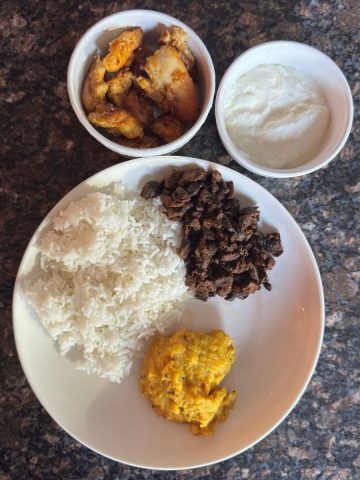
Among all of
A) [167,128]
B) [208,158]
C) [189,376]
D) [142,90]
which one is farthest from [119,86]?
[189,376]

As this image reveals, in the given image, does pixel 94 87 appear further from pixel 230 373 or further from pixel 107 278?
pixel 230 373

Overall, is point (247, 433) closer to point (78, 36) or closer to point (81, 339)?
point (81, 339)

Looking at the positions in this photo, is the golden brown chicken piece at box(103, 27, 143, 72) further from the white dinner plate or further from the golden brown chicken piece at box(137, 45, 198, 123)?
the white dinner plate

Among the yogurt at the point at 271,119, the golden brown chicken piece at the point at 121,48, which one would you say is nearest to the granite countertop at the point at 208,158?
the yogurt at the point at 271,119

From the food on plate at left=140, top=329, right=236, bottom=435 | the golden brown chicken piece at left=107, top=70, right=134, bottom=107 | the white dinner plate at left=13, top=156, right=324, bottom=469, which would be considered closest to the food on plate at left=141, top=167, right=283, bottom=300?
the white dinner plate at left=13, top=156, right=324, bottom=469

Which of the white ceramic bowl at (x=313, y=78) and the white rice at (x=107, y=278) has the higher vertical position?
the white ceramic bowl at (x=313, y=78)

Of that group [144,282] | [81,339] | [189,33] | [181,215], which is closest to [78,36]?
[189,33]

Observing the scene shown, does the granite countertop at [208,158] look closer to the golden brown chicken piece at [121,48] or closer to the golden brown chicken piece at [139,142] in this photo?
the golden brown chicken piece at [139,142]
